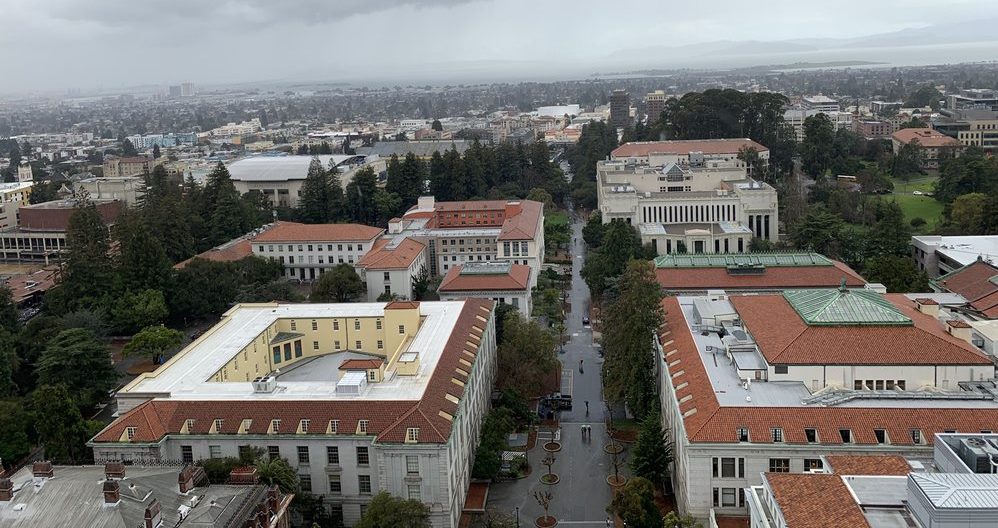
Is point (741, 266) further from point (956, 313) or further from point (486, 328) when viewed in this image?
point (486, 328)

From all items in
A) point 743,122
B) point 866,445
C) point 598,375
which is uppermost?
point 743,122

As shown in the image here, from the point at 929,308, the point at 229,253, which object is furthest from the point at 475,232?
the point at 929,308

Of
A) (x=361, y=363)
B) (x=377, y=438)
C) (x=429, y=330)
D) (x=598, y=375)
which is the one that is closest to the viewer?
(x=377, y=438)

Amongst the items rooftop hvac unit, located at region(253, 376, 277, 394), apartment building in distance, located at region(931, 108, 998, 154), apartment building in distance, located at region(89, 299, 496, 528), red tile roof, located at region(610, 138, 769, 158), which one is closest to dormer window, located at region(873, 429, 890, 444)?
apartment building in distance, located at region(89, 299, 496, 528)

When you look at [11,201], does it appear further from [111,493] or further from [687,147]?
[111,493]

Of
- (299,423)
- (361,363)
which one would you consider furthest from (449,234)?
(299,423)

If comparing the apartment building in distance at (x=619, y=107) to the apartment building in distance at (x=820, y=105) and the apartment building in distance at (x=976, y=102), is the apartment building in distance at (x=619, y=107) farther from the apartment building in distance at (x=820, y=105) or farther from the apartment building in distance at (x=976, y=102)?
the apartment building in distance at (x=976, y=102)
